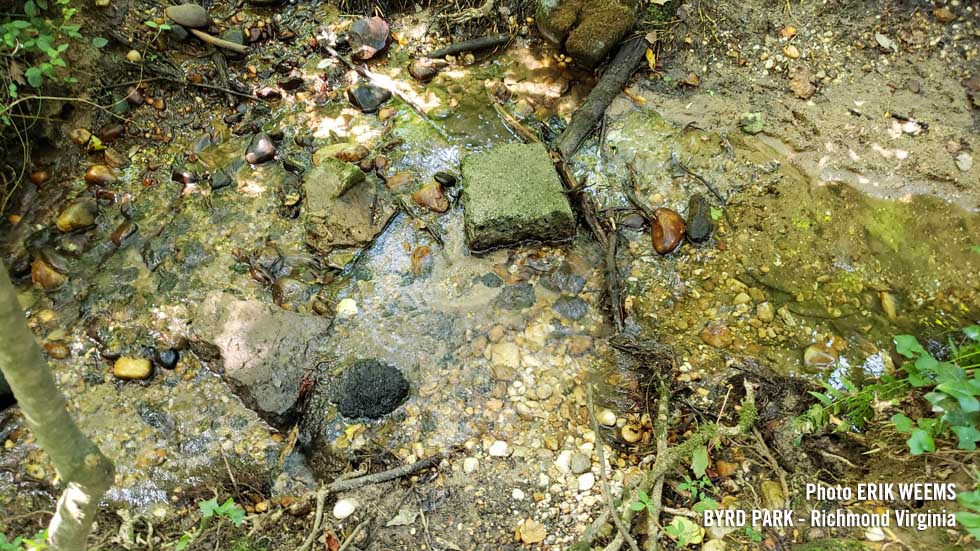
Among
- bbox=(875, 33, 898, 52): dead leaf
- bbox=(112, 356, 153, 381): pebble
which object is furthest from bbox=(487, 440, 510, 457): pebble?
bbox=(875, 33, 898, 52): dead leaf

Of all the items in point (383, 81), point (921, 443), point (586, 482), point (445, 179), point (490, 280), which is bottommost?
point (586, 482)

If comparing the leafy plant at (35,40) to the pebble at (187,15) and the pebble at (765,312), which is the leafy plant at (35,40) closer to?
the pebble at (187,15)

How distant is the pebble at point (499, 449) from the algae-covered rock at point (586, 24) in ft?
9.72

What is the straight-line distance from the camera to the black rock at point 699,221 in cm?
370

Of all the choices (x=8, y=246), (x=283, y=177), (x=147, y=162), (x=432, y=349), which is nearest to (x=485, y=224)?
(x=432, y=349)

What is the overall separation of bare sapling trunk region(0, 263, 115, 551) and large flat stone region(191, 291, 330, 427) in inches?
51.4

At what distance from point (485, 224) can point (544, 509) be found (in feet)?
5.42

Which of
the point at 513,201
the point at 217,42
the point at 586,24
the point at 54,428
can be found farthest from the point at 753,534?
the point at 217,42

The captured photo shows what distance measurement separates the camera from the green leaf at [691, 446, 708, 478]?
8.89 ft

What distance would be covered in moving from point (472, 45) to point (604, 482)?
11.3 feet

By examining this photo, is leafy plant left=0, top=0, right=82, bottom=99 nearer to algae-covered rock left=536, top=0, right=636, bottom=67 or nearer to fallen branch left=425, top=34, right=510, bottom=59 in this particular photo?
fallen branch left=425, top=34, right=510, bottom=59

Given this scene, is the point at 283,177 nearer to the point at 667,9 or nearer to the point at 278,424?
the point at 278,424

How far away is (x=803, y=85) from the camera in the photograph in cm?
418

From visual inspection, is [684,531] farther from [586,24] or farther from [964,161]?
[586,24]
